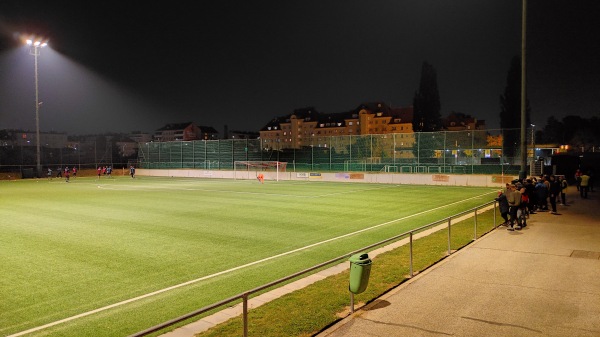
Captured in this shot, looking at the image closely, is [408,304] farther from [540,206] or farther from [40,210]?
[40,210]

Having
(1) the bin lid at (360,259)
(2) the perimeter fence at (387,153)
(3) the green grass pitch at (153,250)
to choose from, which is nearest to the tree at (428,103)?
(2) the perimeter fence at (387,153)

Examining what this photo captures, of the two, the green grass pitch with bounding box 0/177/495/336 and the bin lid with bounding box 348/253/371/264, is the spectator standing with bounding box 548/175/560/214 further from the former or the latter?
the bin lid with bounding box 348/253/371/264

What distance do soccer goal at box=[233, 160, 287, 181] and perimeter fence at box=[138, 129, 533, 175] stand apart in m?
1.56

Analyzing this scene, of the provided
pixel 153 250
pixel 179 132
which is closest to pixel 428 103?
pixel 153 250

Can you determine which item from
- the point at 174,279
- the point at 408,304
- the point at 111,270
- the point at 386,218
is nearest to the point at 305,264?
the point at 174,279

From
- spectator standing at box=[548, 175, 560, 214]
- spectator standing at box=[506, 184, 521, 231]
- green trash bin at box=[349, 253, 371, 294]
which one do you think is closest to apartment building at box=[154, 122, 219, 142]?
spectator standing at box=[548, 175, 560, 214]

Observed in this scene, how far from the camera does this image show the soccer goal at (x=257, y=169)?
51.2 m

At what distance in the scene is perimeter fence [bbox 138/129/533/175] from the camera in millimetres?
41406

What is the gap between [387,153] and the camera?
46.2 m

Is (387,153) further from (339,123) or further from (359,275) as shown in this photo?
(339,123)

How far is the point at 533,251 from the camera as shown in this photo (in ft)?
38.6

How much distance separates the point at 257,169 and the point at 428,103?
178 ft

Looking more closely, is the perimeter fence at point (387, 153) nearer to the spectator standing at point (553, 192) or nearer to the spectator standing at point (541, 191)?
the spectator standing at point (553, 192)

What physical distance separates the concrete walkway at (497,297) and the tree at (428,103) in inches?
3320
